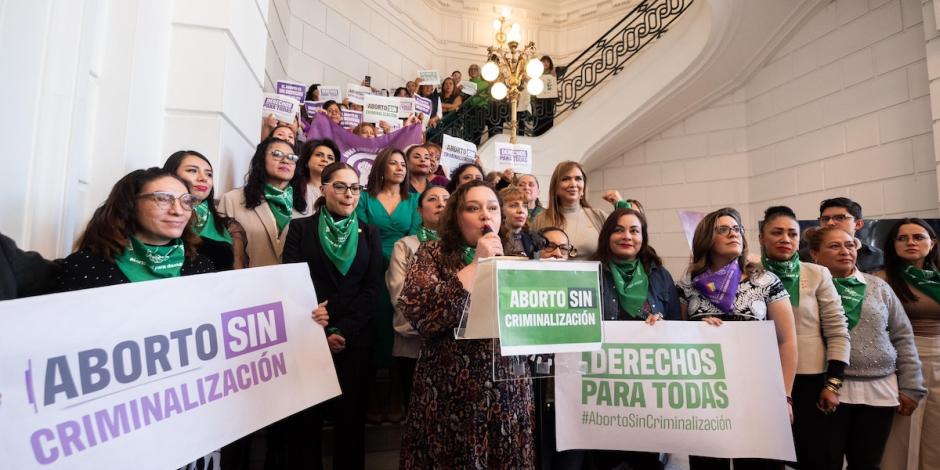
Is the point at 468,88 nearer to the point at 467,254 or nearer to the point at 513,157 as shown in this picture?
the point at 513,157

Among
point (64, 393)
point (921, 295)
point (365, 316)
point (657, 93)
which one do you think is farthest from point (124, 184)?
point (657, 93)

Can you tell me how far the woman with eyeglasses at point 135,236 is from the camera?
5.64ft

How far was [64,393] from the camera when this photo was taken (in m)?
1.31

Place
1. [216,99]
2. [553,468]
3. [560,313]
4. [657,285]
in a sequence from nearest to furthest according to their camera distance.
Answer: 1. [560,313]
2. [553,468]
3. [657,285]
4. [216,99]

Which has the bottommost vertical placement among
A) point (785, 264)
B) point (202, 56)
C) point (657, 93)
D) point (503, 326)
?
point (503, 326)

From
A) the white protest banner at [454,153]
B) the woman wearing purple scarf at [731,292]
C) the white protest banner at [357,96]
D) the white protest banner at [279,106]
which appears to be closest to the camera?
the woman wearing purple scarf at [731,292]

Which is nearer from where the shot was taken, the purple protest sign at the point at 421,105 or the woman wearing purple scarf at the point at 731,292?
the woman wearing purple scarf at the point at 731,292

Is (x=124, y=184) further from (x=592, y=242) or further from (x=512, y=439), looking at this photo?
(x=592, y=242)

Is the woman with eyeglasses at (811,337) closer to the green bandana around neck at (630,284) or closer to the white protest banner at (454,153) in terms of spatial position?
the green bandana around neck at (630,284)

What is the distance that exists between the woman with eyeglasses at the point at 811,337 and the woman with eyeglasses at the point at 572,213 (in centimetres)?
100

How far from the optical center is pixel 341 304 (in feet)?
8.35

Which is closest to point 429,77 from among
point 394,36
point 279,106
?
point 394,36

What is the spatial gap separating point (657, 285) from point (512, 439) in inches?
49.7

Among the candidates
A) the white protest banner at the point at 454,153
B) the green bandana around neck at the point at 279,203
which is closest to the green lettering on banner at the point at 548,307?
the green bandana around neck at the point at 279,203
